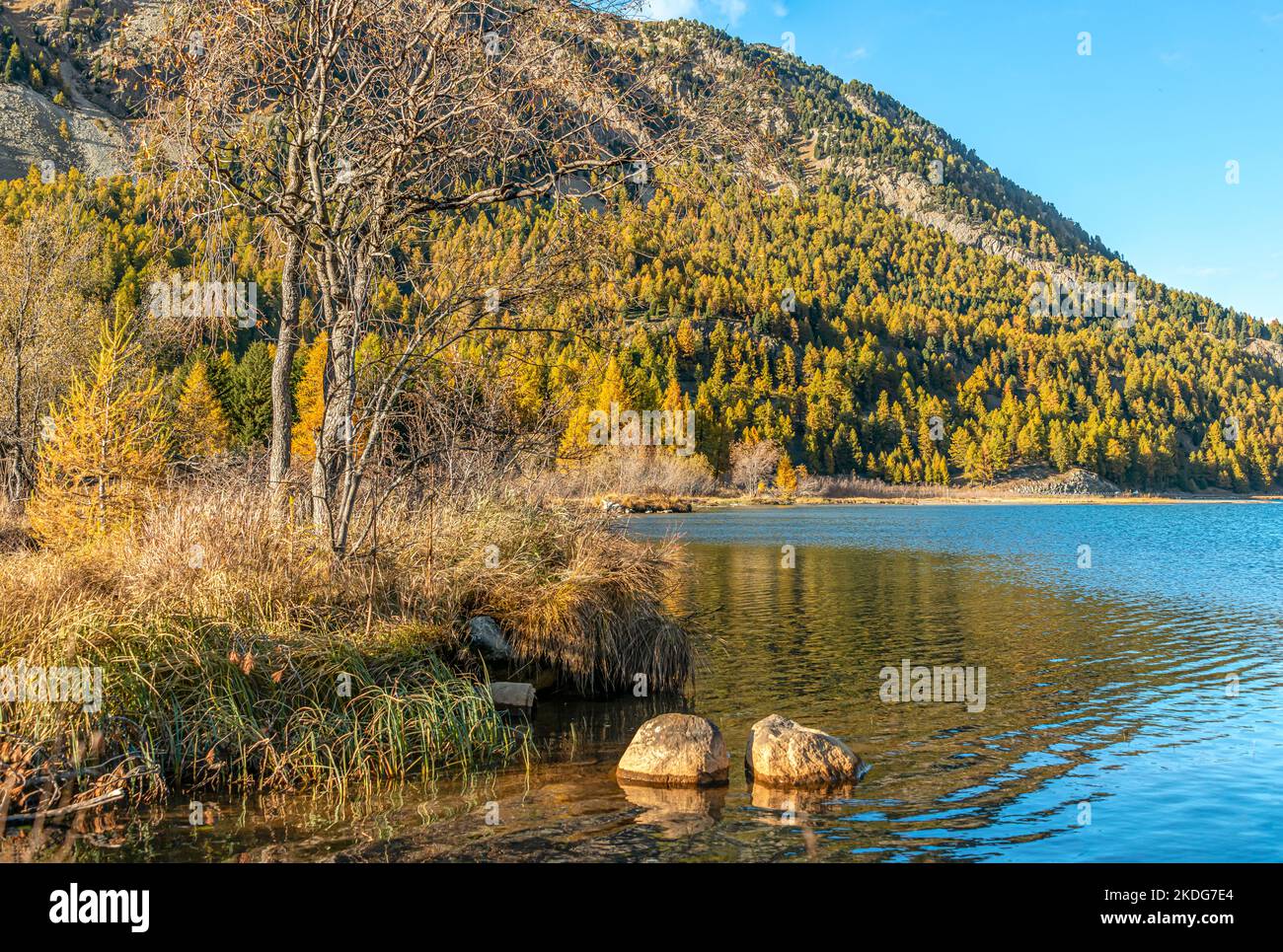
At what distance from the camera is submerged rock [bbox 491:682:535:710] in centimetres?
1112

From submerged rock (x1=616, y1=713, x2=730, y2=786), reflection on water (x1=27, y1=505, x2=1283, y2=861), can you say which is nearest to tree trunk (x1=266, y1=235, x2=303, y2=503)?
reflection on water (x1=27, y1=505, x2=1283, y2=861)

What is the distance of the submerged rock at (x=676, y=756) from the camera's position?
8.80 meters

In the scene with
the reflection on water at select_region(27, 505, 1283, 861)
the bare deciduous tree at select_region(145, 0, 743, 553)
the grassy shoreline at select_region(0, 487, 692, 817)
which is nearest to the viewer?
the reflection on water at select_region(27, 505, 1283, 861)

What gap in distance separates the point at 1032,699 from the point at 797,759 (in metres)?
5.84

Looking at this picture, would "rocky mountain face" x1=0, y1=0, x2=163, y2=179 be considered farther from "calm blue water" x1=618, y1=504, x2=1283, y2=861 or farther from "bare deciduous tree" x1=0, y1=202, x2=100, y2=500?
"calm blue water" x1=618, y1=504, x2=1283, y2=861

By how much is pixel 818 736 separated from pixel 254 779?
5.37m

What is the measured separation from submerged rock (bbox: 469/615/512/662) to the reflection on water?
3.15 feet

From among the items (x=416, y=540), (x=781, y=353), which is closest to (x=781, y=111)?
(x=416, y=540)

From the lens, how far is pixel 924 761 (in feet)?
31.9

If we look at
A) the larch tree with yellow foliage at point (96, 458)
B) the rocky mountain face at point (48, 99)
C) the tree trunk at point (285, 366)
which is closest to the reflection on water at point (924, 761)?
the tree trunk at point (285, 366)

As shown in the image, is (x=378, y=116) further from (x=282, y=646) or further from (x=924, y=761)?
(x=924, y=761)

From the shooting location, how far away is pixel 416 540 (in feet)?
40.3

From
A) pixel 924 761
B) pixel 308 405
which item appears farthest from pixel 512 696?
pixel 308 405
